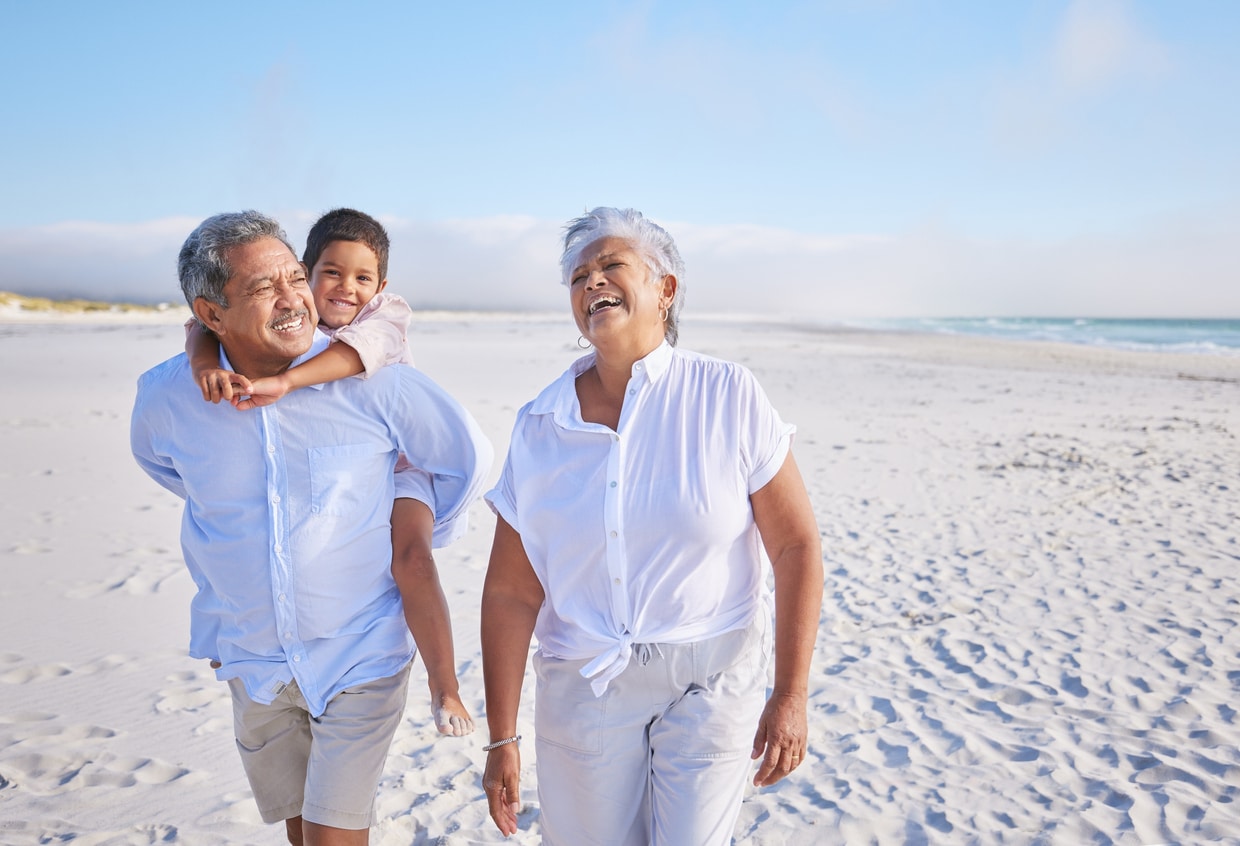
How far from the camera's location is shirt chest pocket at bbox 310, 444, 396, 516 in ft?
7.27

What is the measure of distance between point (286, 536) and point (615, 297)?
1032 millimetres

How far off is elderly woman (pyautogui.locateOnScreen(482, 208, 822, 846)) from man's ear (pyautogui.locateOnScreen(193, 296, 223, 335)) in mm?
843

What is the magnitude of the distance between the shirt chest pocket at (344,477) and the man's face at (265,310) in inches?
11.3

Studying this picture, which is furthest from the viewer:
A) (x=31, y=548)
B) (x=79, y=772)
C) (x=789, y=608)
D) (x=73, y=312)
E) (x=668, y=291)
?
(x=73, y=312)

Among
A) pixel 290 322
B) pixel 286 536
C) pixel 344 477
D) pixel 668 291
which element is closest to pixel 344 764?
pixel 286 536

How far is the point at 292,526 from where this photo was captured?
219cm

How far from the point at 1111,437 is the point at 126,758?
41.0ft

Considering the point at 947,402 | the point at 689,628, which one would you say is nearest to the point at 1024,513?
the point at 689,628

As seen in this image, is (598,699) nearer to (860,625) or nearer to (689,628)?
(689,628)

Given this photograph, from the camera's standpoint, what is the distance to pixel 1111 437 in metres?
12.2

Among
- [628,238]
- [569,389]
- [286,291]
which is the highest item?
[628,238]

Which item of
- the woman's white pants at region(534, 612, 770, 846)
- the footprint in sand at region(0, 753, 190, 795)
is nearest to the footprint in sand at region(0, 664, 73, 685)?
the footprint in sand at region(0, 753, 190, 795)

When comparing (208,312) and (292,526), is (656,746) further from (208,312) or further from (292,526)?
(208,312)

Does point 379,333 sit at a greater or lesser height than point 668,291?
lesser
